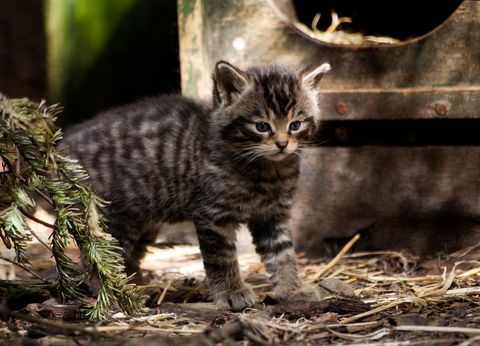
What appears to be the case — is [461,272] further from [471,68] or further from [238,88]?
[238,88]

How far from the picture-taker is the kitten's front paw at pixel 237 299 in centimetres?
427

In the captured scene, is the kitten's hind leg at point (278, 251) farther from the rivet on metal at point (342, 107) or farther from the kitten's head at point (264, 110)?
the rivet on metal at point (342, 107)

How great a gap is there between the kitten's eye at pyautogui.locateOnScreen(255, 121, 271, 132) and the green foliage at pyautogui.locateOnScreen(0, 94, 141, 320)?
1102 millimetres

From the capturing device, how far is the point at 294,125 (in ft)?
14.8

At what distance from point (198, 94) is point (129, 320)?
7.02ft

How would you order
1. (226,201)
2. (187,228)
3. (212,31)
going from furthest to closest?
1. (187,228)
2. (212,31)
3. (226,201)

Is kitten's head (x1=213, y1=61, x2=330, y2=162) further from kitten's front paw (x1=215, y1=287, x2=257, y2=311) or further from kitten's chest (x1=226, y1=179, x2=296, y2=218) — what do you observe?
kitten's front paw (x1=215, y1=287, x2=257, y2=311)

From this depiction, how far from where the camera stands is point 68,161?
3846mm

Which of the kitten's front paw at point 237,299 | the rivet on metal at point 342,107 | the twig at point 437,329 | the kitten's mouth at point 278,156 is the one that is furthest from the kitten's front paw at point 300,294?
the rivet on metal at point 342,107

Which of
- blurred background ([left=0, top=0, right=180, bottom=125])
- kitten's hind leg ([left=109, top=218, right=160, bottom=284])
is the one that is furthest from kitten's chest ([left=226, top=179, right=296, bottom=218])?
A: blurred background ([left=0, top=0, right=180, bottom=125])

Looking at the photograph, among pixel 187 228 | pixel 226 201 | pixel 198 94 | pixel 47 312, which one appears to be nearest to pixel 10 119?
pixel 47 312

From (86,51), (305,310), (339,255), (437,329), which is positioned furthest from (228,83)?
(86,51)

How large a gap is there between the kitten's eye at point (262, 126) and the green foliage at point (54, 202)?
1.10m

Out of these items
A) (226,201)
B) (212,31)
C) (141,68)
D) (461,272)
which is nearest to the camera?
(226,201)
